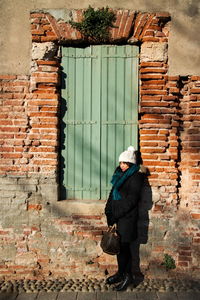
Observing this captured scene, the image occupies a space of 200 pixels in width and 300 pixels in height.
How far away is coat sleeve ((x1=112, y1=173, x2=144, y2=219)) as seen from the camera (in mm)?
4305

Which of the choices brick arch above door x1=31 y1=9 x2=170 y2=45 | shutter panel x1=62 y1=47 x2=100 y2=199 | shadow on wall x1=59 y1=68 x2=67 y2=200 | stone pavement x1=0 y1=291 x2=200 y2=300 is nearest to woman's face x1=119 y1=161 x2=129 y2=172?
shutter panel x1=62 y1=47 x2=100 y2=199

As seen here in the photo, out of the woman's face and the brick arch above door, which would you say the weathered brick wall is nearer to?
the brick arch above door

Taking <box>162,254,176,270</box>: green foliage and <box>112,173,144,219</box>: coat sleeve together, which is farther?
<box>162,254,176,270</box>: green foliage

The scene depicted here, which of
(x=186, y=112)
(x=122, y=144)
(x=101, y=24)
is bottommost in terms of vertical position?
(x=122, y=144)

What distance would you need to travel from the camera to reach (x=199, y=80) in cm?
474

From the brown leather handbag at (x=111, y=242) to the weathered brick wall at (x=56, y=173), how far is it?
381mm

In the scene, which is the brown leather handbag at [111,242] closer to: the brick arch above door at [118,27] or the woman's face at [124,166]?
the woman's face at [124,166]

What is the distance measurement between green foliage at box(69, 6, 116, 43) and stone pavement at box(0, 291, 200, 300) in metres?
3.56

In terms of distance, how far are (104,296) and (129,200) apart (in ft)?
4.23

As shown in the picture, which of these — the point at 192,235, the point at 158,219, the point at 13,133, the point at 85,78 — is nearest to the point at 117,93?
the point at 85,78

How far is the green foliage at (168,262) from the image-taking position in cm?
471

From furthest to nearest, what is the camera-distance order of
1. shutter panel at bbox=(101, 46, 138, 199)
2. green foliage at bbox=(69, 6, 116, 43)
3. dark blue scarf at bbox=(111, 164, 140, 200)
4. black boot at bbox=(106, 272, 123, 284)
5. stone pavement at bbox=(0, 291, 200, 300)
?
shutter panel at bbox=(101, 46, 138, 199), green foliage at bbox=(69, 6, 116, 43), black boot at bbox=(106, 272, 123, 284), dark blue scarf at bbox=(111, 164, 140, 200), stone pavement at bbox=(0, 291, 200, 300)

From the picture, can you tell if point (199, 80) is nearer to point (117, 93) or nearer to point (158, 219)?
point (117, 93)

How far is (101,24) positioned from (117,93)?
100cm
